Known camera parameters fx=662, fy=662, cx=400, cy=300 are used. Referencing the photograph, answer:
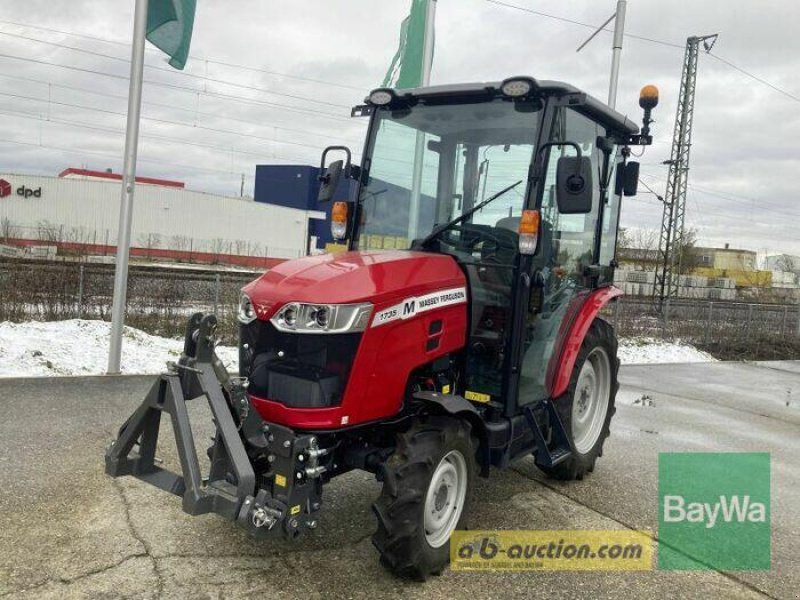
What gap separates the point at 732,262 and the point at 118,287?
8401 centimetres

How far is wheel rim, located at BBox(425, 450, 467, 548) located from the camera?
3.46 m

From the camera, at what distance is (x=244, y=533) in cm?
381

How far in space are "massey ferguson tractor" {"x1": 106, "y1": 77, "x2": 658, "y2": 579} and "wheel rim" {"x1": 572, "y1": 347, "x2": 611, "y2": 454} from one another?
0.04m

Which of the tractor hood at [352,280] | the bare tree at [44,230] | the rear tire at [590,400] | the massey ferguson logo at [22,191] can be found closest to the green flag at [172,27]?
the tractor hood at [352,280]

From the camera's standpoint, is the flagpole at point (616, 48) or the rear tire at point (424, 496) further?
the flagpole at point (616, 48)

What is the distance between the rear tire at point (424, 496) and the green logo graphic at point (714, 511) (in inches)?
51.8

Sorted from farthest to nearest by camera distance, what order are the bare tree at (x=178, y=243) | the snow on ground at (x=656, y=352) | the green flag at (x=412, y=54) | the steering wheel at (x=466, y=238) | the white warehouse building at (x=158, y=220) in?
1. the bare tree at (x=178, y=243)
2. the white warehouse building at (x=158, y=220)
3. the snow on ground at (x=656, y=352)
4. the green flag at (x=412, y=54)
5. the steering wheel at (x=466, y=238)

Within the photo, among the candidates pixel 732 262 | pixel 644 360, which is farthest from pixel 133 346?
pixel 732 262

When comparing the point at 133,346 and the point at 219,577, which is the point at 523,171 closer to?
the point at 219,577

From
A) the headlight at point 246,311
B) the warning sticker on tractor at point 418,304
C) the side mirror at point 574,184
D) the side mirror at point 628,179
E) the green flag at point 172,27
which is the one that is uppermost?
the green flag at point 172,27

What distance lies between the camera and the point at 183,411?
315cm

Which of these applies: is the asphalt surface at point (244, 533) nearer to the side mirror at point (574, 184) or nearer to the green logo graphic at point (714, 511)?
the green logo graphic at point (714, 511)

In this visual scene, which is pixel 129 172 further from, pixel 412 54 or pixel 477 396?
pixel 477 396

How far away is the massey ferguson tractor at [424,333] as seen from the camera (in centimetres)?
321
